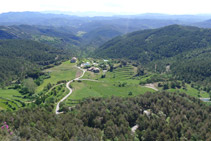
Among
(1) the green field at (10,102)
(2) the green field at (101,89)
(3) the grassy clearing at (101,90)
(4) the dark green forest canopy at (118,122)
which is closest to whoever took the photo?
(4) the dark green forest canopy at (118,122)

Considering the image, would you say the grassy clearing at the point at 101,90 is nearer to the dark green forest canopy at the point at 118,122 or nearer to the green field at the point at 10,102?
the dark green forest canopy at the point at 118,122

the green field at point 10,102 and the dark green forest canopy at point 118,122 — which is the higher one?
the dark green forest canopy at point 118,122

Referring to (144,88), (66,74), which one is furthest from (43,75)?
(144,88)

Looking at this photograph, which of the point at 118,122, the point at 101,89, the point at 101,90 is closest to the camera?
the point at 118,122

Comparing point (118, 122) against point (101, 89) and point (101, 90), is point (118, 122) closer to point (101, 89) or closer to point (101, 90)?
point (101, 90)

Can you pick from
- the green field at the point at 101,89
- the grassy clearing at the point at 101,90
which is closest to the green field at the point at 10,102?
the green field at the point at 101,89

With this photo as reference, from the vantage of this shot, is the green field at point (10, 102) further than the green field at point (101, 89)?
No

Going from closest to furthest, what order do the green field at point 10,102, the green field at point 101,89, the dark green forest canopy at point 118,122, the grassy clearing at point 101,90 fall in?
1. the dark green forest canopy at point 118,122
2. the green field at point 10,102
3. the green field at point 101,89
4. the grassy clearing at point 101,90

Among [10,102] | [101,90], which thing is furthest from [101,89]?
[10,102]
